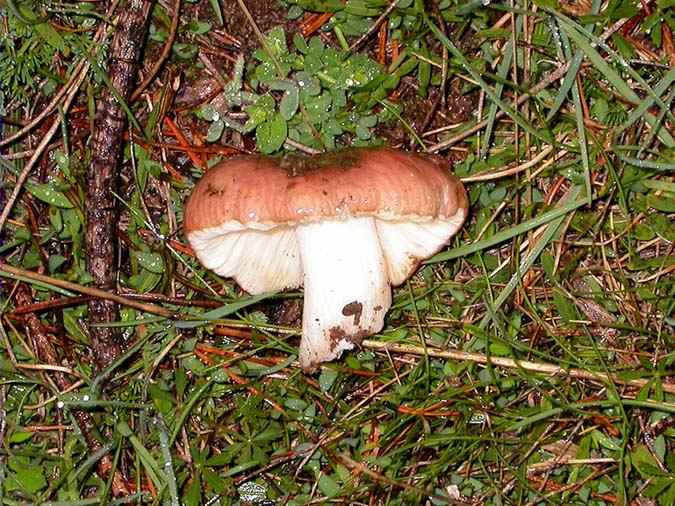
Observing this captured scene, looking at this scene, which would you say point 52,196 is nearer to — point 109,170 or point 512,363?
point 109,170

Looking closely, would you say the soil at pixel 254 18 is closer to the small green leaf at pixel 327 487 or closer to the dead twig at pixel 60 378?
the dead twig at pixel 60 378

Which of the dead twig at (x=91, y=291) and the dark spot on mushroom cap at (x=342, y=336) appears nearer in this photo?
the dark spot on mushroom cap at (x=342, y=336)

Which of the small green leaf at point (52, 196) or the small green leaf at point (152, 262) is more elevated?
the small green leaf at point (52, 196)

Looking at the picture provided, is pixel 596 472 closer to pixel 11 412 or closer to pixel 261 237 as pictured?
pixel 261 237

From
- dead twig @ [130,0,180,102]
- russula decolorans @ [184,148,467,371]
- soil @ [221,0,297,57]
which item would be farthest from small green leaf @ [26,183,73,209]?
soil @ [221,0,297,57]

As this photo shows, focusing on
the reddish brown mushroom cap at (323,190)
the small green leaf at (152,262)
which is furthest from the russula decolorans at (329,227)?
the small green leaf at (152,262)

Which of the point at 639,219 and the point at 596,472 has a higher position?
the point at 639,219

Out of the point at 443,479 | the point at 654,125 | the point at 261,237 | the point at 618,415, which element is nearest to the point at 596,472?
the point at 618,415

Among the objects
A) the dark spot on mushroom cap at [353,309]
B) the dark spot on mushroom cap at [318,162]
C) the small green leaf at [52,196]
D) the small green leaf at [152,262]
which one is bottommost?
the dark spot on mushroom cap at [353,309]
